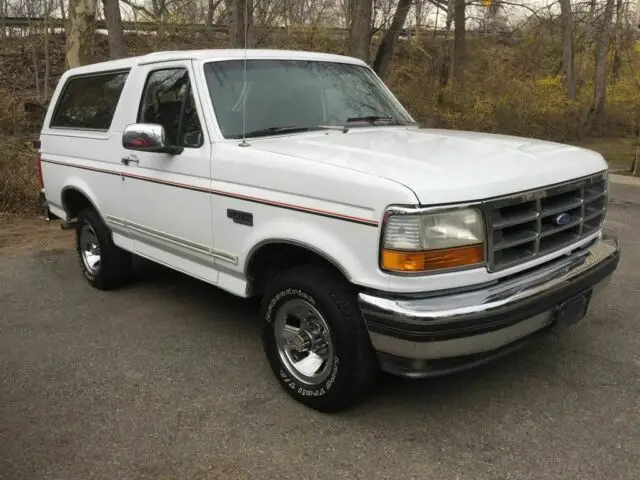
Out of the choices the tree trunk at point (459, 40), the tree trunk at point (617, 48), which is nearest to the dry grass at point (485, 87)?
the tree trunk at point (459, 40)

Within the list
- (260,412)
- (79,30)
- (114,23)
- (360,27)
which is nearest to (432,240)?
(260,412)

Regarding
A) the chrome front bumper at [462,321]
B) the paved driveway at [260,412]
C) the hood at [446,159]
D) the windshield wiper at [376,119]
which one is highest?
the windshield wiper at [376,119]

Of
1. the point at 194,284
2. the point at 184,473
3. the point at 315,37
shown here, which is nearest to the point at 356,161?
the point at 184,473

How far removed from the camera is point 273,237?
3402mm

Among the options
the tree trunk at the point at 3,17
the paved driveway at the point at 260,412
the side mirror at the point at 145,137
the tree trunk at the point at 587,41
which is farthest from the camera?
the tree trunk at the point at 587,41

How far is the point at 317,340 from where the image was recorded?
11.1 feet

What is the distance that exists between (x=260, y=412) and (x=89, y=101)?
132 inches

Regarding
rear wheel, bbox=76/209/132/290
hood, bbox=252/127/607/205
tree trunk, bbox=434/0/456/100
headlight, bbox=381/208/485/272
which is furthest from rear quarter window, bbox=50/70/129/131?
tree trunk, bbox=434/0/456/100

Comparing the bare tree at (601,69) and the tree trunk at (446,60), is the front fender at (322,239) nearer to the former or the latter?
the tree trunk at (446,60)

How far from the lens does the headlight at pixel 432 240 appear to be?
279cm

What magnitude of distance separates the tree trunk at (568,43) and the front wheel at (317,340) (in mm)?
20053

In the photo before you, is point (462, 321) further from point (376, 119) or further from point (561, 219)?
point (376, 119)

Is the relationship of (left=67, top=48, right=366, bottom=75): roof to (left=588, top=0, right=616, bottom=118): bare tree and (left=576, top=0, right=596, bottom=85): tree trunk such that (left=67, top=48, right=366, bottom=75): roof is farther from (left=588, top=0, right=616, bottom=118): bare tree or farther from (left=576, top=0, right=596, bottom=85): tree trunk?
(left=576, top=0, right=596, bottom=85): tree trunk

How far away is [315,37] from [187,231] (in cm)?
1879
